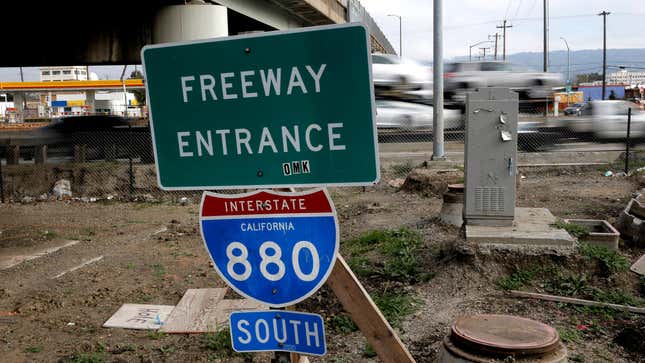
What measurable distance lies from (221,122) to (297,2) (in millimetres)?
18431

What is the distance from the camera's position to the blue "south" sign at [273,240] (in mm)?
2240

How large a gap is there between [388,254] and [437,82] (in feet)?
31.5

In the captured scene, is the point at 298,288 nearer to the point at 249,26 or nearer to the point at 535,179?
the point at 535,179

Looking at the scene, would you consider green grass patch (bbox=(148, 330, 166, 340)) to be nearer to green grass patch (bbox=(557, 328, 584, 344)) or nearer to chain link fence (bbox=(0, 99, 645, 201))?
green grass patch (bbox=(557, 328, 584, 344))

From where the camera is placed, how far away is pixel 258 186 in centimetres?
227

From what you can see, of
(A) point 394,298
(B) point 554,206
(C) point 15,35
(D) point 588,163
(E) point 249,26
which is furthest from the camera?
(E) point 249,26

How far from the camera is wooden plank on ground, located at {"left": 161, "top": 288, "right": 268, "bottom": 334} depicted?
5801mm

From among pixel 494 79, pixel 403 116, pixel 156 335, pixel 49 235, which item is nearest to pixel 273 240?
pixel 156 335

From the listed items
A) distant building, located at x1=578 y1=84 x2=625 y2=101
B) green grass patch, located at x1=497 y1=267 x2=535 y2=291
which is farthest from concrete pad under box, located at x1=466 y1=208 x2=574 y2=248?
distant building, located at x1=578 y1=84 x2=625 y2=101

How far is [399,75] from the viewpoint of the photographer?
27.7 meters

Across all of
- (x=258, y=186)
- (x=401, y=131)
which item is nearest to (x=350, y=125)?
(x=258, y=186)

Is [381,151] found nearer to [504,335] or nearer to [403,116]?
[403,116]

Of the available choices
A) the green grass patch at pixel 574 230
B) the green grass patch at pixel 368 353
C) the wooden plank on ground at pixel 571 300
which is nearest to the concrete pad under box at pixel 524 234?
the green grass patch at pixel 574 230

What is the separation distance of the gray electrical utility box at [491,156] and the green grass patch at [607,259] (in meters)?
0.94
